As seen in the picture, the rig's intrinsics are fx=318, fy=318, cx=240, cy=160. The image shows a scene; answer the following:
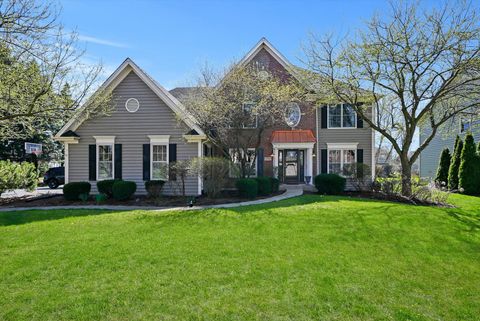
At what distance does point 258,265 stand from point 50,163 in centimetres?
3743

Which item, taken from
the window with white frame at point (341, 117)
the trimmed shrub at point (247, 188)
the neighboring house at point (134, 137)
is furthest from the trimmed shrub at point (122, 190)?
the window with white frame at point (341, 117)

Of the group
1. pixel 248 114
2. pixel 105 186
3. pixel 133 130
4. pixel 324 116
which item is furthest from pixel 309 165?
pixel 105 186

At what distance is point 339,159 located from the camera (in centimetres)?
1934

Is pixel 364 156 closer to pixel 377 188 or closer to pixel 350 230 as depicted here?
pixel 377 188

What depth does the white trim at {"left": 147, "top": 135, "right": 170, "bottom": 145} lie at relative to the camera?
1536 cm

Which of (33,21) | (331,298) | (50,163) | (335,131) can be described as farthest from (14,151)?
(331,298)

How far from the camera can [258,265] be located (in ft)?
18.9

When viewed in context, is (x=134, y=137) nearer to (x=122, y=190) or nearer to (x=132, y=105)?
(x=132, y=105)

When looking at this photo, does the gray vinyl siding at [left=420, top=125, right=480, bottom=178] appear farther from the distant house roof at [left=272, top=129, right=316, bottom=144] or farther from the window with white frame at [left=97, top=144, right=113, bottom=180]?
the window with white frame at [left=97, top=144, right=113, bottom=180]

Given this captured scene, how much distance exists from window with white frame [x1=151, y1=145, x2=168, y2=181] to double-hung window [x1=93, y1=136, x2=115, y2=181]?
6.67 feet

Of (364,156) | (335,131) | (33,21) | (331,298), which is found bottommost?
(331,298)

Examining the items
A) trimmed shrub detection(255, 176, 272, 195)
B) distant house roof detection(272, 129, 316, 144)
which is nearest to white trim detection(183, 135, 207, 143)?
trimmed shrub detection(255, 176, 272, 195)

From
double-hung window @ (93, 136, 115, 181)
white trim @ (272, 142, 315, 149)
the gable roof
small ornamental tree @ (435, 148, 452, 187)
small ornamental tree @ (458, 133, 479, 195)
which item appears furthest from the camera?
small ornamental tree @ (435, 148, 452, 187)

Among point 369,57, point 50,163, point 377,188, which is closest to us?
point 369,57
